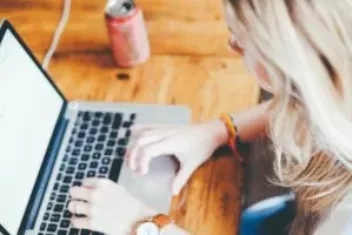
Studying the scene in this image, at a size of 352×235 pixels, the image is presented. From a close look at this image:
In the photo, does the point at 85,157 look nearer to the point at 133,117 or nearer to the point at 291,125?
the point at 133,117

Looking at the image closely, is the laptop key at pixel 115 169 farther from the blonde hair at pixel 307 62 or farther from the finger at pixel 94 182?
the blonde hair at pixel 307 62

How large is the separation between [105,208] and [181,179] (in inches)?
5.2

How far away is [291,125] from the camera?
3.20 ft

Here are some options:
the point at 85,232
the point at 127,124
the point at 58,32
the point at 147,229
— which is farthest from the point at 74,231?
the point at 58,32

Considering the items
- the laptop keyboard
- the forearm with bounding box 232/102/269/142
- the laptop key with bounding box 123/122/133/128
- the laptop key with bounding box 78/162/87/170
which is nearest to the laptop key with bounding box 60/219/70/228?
the laptop keyboard

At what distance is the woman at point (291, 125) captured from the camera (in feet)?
2.76

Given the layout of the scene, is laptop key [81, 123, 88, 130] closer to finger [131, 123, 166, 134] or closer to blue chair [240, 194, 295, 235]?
finger [131, 123, 166, 134]

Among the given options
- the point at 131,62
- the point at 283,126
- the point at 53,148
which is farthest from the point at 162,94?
the point at 283,126

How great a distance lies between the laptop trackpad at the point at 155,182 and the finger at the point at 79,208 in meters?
0.07

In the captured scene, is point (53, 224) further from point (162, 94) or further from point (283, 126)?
point (283, 126)

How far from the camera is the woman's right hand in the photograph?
122 cm

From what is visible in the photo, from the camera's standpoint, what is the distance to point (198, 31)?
56.1 inches

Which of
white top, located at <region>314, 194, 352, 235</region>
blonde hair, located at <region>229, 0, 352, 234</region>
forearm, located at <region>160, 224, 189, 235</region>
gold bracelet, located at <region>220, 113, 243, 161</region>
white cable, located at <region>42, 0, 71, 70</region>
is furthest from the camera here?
white cable, located at <region>42, 0, 71, 70</region>

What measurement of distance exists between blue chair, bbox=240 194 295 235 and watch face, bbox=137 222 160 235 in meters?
0.15
